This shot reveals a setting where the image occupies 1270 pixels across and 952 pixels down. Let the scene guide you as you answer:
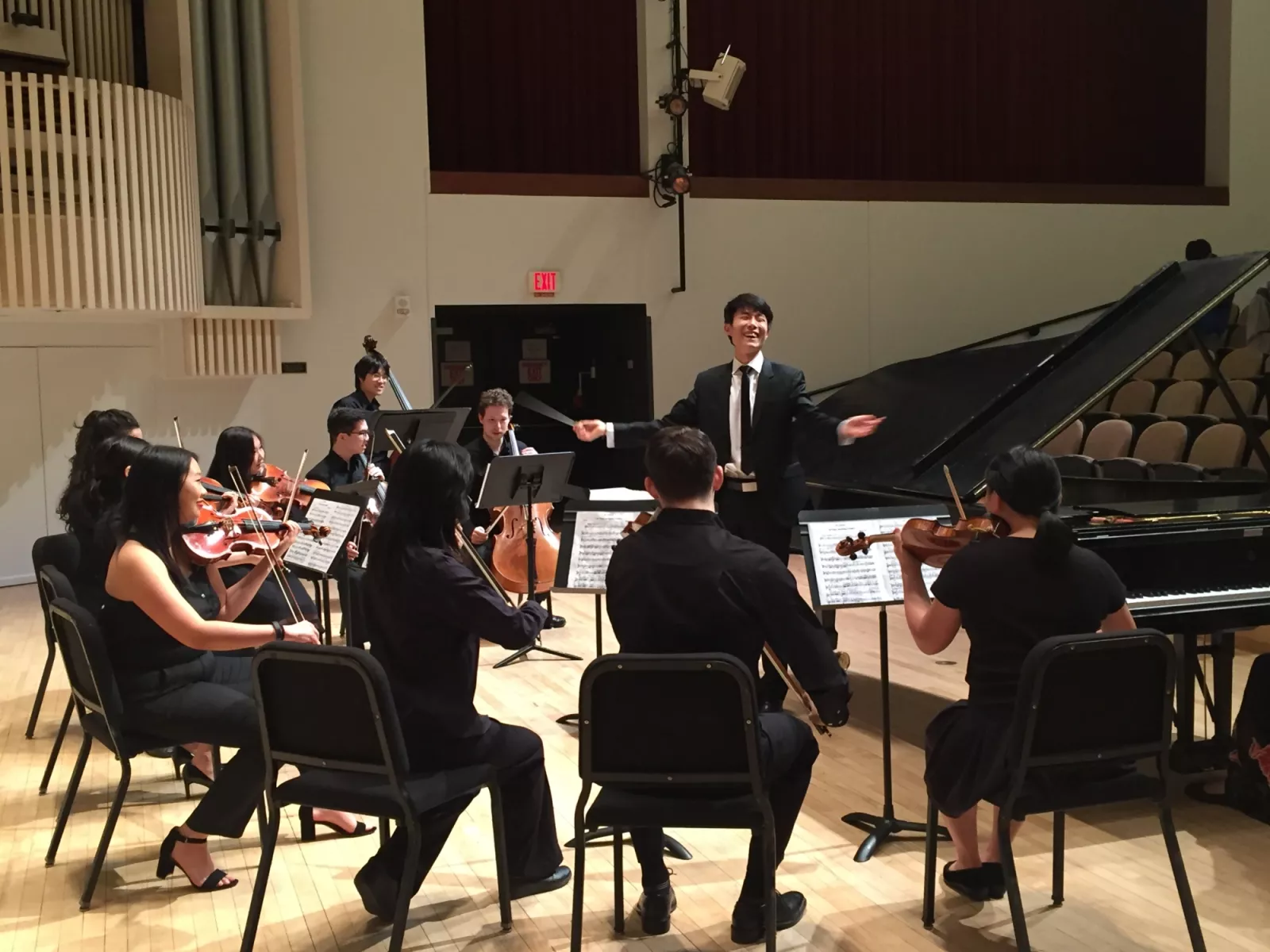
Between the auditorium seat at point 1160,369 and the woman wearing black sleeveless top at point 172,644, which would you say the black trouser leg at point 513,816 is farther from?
the auditorium seat at point 1160,369

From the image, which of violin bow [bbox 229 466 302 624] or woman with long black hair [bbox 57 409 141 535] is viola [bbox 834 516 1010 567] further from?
woman with long black hair [bbox 57 409 141 535]

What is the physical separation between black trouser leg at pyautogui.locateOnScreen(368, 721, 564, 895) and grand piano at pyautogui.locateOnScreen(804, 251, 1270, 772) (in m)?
1.51

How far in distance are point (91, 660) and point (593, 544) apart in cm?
Result: 130

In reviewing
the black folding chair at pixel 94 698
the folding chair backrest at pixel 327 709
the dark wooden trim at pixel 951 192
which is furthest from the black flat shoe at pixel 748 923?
the dark wooden trim at pixel 951 192

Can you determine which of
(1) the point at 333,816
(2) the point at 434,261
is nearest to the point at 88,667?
(1) the point at 333,816

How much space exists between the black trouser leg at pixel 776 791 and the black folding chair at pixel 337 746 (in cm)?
47

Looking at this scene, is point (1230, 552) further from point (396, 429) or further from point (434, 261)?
point (434, 261)

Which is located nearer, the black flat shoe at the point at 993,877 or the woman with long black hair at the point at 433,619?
the woman with long black hair at the point at 433,619

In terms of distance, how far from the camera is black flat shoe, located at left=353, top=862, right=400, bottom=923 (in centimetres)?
265

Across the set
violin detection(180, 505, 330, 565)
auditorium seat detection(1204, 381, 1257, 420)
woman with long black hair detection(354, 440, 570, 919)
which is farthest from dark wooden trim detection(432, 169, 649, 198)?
woman with long black hair detection(354, 440, 570, 919)

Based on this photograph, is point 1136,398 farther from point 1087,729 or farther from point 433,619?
point 433,619

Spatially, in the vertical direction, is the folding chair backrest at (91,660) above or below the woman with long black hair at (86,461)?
below

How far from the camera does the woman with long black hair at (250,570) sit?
157 inches

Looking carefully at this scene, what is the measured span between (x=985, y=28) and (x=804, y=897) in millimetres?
8763
